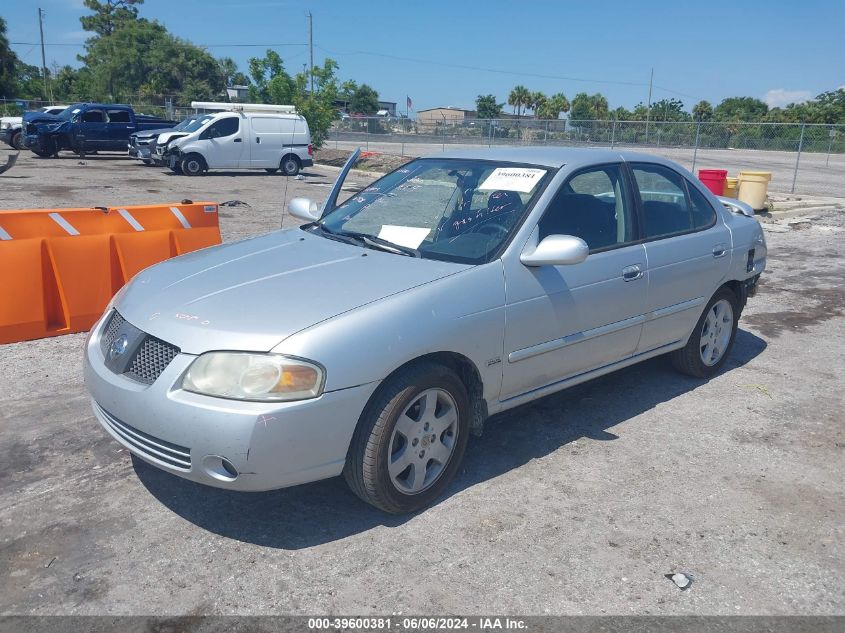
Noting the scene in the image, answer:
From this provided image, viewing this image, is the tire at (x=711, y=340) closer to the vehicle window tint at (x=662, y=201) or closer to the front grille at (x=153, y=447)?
the vehicle window tint at (x=662, y=201)

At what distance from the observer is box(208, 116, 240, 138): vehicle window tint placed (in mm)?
21594

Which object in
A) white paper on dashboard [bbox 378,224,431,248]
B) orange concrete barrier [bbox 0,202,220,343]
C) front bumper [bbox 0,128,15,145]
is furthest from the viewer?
front bumper [bbox 0,128,15,145]

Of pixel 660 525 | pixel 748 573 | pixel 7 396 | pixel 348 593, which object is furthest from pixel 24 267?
pixel 748 573

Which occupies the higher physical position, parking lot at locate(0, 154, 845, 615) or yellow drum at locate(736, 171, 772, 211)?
yellow drum at locate(736, 171, 772, 211)

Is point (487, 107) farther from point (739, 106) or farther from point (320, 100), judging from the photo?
point (320, 100)

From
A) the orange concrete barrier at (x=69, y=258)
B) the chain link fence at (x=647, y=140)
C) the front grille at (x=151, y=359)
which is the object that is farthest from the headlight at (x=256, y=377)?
the chain link fence at (x=647, y=140)

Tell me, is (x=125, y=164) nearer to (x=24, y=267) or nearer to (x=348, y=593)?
(x=24, y=267)

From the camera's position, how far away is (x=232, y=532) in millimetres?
3379

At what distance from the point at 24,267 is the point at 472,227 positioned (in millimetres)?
3767

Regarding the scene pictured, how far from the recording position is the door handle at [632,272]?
4438mm

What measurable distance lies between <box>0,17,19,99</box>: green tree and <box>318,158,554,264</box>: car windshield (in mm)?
57700

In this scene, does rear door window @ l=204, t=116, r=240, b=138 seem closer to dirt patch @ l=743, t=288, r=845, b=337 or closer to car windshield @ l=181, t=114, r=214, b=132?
car windshield @ l=181, t=114, r=214, b=132

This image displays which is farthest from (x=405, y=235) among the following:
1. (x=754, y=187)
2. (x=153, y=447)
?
(x=754, y=187)

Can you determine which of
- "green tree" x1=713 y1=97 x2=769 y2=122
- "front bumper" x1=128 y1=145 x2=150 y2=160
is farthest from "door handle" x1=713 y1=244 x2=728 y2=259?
"green tree" x1=713 y1=97 x2=769 y2=122
